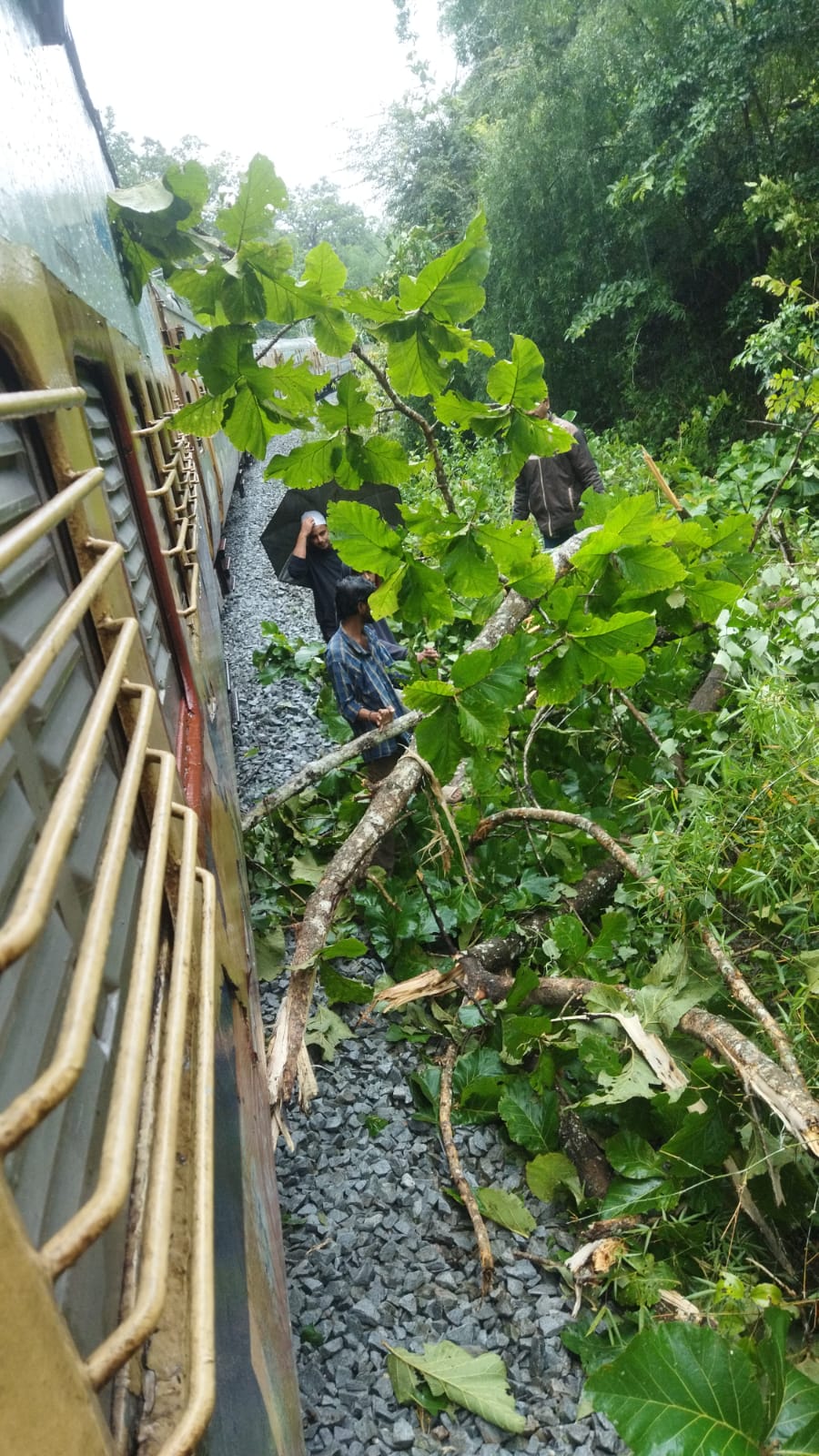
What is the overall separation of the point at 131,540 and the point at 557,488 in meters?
4.30

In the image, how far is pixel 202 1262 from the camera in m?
0.71

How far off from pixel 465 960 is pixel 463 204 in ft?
69.7

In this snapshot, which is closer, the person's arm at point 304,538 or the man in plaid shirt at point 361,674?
the man in plaid shirt at point 361,674

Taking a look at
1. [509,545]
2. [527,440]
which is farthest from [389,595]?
[527,440]

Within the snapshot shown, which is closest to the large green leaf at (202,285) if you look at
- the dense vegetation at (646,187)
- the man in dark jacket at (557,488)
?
the man in dark jacket at (557,488)

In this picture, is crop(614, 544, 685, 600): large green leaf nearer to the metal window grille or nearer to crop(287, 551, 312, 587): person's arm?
the metal window grille

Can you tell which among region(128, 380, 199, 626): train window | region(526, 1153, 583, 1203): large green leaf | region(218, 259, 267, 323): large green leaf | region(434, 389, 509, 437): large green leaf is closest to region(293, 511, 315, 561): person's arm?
region(128, 380, 199, 626): train window

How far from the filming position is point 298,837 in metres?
4.57

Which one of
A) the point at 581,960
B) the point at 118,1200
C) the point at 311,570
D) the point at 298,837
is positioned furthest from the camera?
the point at 311,570

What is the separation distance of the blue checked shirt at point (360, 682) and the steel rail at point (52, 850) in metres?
3.43

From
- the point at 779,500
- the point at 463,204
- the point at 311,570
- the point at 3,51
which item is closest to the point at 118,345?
the point at 3,51

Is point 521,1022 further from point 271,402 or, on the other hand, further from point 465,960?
point 271,402

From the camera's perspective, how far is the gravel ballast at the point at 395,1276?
86.7 inches

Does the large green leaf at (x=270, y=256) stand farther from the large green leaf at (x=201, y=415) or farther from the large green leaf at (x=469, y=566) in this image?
the large green leaf at (x=469, y=566)
